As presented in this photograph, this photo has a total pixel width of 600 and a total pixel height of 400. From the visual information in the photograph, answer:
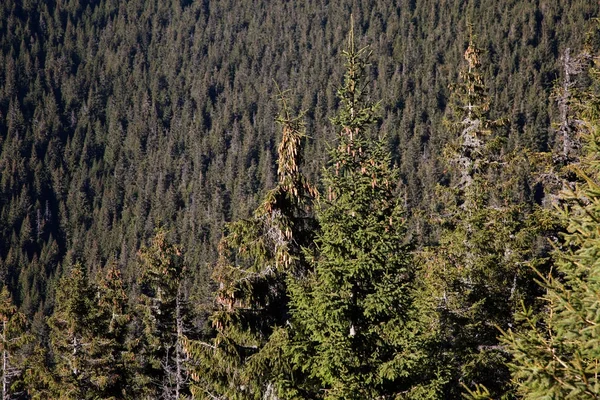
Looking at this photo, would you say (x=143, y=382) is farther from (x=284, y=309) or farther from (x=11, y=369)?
(x=284, y=309)

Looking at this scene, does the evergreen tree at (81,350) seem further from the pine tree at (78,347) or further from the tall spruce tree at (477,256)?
the tall spruce tree at (477,256)

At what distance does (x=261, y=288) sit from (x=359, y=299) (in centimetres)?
214

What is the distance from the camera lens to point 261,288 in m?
10.1

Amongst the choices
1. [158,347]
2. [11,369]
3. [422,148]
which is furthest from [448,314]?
[422,148]

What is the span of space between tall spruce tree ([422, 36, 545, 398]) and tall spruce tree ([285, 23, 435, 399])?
286 cm

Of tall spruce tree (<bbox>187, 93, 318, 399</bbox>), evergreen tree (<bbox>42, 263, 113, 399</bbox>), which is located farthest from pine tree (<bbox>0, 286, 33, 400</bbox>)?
tall spruce tree (<bbox>187, 93, 318, 399</bbox>)

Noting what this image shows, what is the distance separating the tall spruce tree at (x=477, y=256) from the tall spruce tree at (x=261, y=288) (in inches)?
144

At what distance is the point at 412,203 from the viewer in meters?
135

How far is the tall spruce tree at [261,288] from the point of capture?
9.24m

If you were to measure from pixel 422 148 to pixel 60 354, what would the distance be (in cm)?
17812

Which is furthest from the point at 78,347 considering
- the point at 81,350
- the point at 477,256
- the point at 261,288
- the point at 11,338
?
the point at 477,256

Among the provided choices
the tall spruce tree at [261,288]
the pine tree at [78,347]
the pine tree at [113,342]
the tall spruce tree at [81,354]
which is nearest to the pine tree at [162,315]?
the pine tree at [113,342]

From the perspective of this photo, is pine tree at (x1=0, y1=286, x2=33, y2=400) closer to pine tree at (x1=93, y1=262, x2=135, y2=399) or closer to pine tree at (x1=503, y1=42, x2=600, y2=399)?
pine tree at (x1=93, y1=262, x2=135, y2=399)

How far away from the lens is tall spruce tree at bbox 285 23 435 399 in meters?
8.27
